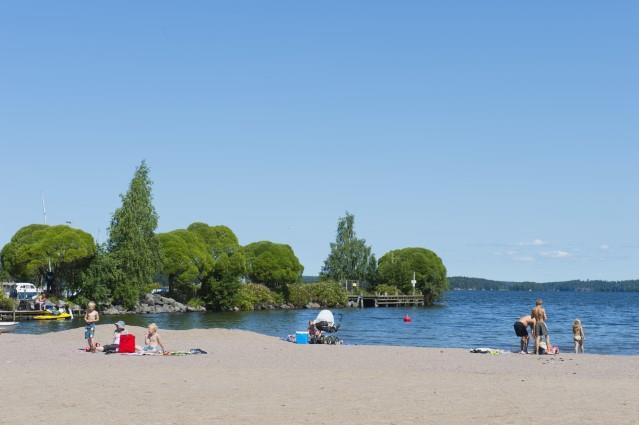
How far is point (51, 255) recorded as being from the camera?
81.1 metres

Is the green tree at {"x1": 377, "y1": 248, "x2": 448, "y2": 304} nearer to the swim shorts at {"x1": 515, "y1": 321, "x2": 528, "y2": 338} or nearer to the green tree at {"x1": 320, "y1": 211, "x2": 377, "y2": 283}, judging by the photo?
the green tree at {"x1": 320, "y1": 211, "x2": 377, "y2": 283}

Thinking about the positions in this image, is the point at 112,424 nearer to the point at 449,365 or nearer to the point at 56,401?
the point at 56,401

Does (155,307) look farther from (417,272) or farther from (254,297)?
(417,272)

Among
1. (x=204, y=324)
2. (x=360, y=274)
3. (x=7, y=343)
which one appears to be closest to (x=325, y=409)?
(x=7, y=343)

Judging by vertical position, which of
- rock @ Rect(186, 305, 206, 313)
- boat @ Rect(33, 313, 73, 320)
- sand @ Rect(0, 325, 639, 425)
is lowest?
sand @ Rect(0, 325, 639, 425)

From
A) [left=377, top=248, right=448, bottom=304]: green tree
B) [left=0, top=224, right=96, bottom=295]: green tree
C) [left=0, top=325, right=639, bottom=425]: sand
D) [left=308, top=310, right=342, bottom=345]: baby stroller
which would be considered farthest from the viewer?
[left=377, top=248, right=448, bottom=304]: green tree

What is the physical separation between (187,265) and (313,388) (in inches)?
3120

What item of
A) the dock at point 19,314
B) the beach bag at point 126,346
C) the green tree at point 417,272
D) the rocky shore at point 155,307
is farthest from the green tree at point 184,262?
the beach bag at point 126,346

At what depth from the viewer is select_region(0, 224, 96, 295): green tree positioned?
266ft

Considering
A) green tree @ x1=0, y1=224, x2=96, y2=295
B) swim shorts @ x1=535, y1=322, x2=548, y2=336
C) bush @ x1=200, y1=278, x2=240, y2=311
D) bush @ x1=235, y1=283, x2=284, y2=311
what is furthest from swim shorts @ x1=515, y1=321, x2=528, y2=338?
bush @ x1=235, y1=283, x2=284, y2=311

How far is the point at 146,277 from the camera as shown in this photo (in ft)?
271

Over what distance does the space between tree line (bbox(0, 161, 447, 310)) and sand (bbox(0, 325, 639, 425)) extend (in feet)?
171

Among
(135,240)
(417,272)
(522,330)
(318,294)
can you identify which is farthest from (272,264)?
(522,330)

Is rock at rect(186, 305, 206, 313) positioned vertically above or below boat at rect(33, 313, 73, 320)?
above
